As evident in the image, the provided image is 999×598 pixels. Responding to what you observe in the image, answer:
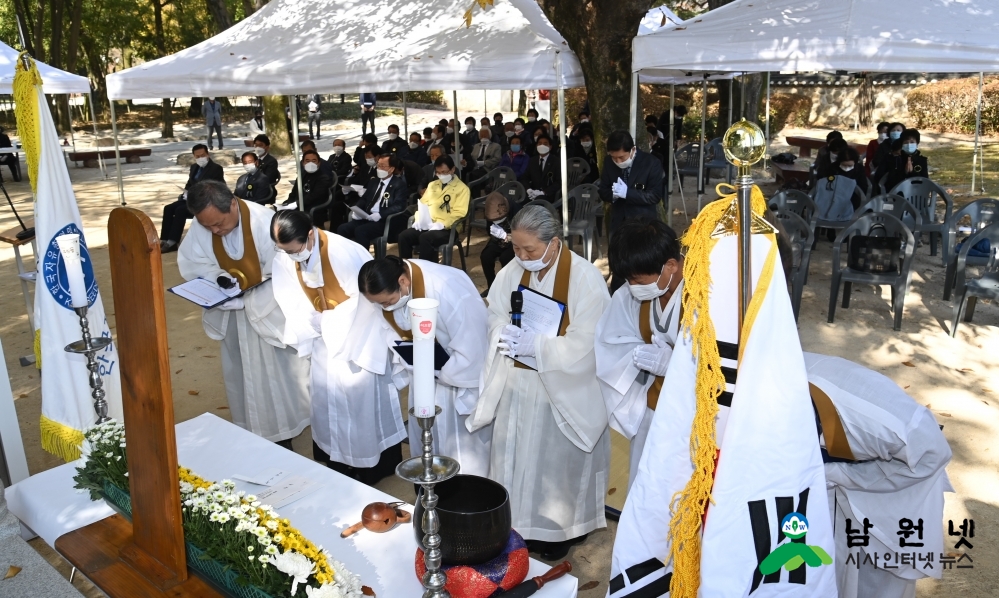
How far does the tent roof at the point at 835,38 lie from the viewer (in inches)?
258

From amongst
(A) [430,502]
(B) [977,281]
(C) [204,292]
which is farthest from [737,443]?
(B) [977,281]

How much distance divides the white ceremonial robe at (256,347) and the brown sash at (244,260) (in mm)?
31

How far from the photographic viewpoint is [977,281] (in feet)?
23.9

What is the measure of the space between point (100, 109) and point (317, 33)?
3484 centimetres

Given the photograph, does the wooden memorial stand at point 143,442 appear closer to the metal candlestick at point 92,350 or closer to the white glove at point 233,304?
the metal candlestick at point 92,350

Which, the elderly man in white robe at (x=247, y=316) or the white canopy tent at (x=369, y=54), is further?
the white canopy tent at (x=369, y=54)

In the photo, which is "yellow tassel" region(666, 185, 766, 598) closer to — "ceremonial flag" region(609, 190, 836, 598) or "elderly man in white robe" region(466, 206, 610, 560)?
"ceremonial flag" region(609, 190, 836, 598)

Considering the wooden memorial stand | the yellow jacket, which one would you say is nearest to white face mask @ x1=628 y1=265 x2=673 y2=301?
the wooden memorial stand

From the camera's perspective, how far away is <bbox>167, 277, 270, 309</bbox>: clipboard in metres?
5.29

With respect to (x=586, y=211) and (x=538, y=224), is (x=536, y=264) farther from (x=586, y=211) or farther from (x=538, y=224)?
(x=586, y=211)

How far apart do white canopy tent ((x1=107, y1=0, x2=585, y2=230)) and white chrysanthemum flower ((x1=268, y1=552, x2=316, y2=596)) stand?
5537 mm

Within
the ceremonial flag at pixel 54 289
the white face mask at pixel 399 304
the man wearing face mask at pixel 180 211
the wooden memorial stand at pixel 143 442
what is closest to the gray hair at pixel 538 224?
the white face mask at pixel 399 304

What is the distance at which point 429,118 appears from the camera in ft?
106

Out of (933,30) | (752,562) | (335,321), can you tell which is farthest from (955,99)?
(752,562)
